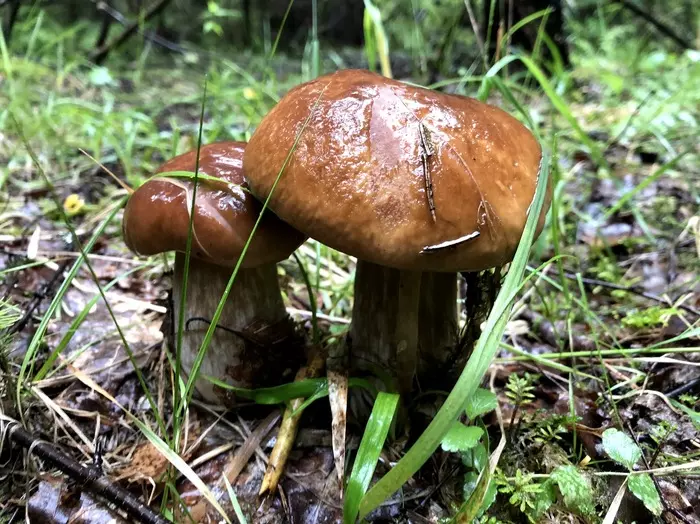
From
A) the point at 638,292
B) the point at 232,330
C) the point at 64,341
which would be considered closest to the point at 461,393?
the point at 232,330

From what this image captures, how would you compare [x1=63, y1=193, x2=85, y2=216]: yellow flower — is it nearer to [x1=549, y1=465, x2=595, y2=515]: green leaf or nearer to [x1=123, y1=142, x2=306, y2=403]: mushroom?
[x1=123, y1=142, x2=306, y2=403]: mushroom

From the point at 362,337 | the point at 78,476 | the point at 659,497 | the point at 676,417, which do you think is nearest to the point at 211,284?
the point at 362,337

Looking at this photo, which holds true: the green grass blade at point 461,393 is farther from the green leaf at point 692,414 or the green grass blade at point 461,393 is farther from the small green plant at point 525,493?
the green leaf at point 692,414

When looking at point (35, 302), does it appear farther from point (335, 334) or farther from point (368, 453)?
point (368, 453)

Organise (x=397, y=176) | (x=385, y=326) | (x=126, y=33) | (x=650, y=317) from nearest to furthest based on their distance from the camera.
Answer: (x=397, y=176) < (x=385, y=326) < (x=650, y=317) < (x=126, y=33)

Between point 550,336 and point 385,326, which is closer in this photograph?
point 385,326

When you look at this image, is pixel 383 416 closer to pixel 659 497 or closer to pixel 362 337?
pixel 362 337

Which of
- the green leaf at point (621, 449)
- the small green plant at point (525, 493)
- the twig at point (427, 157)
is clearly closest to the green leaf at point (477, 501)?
the small green plant at point (525, 493)

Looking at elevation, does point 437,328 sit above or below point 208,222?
below
